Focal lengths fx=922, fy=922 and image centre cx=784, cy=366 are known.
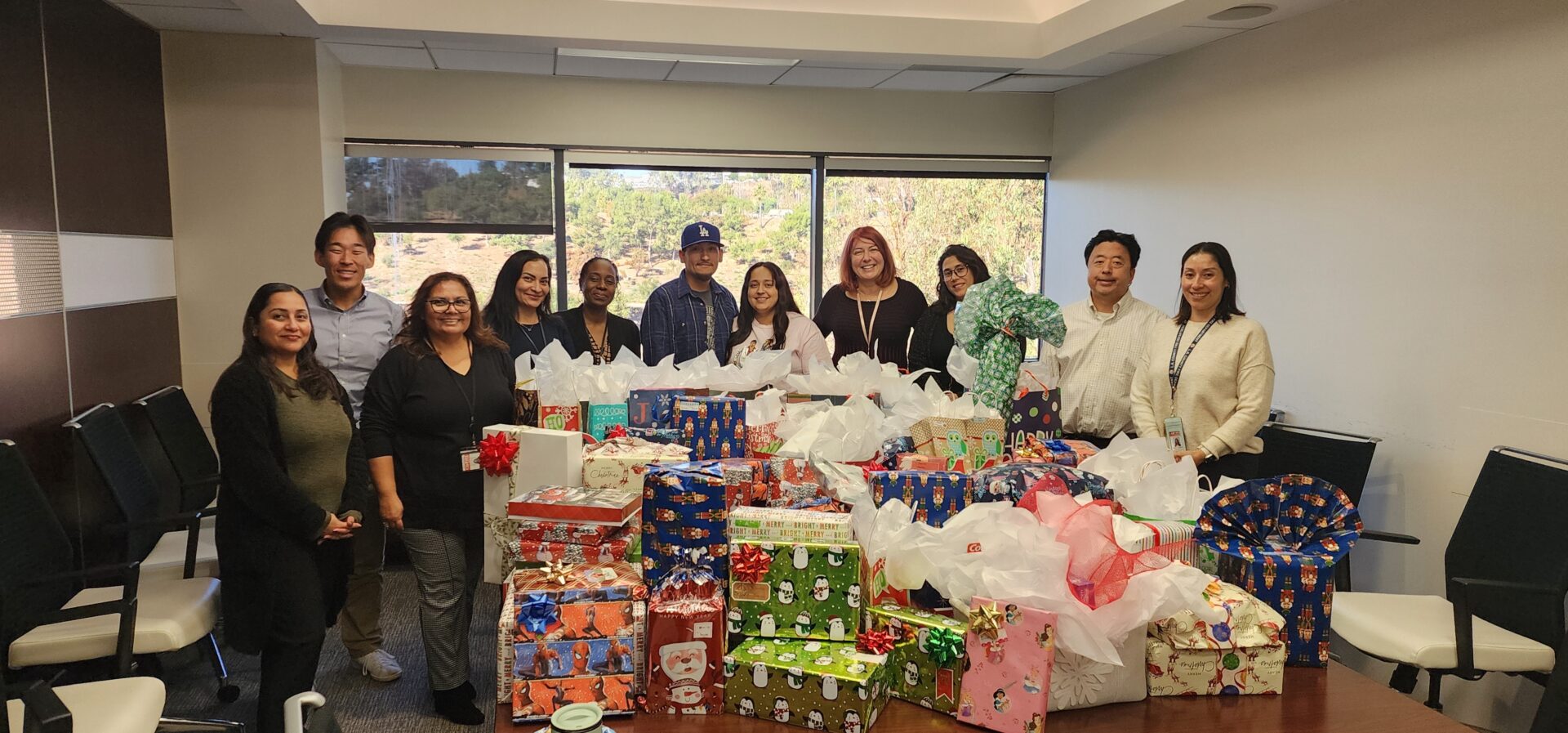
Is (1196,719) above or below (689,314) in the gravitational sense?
below

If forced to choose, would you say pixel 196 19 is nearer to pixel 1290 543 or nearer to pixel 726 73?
pixel 726 73

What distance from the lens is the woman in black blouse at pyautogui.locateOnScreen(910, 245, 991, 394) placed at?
398 cm

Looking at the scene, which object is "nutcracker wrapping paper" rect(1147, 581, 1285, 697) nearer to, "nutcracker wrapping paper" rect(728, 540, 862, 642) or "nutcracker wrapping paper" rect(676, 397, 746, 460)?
"nutcracker wrapping paper" rect(728, 540, 862, 642)

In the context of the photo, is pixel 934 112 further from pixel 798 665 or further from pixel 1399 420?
pixel 798 665

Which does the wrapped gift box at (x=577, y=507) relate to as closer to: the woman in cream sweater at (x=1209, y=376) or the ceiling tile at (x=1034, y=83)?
the woman in cream sweater at (x=1209, y=376)

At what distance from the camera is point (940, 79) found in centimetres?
537

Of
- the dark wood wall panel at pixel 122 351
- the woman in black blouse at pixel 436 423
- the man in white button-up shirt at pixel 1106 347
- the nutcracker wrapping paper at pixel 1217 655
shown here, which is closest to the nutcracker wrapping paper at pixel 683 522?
the nutcracker wrapping paper at pixel 1217 655

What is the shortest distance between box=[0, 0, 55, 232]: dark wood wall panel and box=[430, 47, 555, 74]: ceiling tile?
5.82 feet

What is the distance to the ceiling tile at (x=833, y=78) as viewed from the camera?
5090mm

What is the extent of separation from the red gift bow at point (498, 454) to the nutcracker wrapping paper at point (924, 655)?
37.1 inches

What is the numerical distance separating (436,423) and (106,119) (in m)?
2.24

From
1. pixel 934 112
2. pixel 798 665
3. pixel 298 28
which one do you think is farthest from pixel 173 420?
pixel 934 112

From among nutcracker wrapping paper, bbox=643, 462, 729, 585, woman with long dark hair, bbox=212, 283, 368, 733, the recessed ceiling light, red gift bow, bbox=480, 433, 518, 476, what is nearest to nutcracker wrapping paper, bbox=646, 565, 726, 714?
nutcracker wrapping paper, bbox=643, 462, 729, 585

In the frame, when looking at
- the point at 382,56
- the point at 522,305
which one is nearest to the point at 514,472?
the point at 522,305
